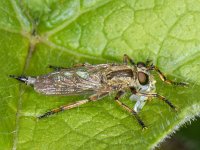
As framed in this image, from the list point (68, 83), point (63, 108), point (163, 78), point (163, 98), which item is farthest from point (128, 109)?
point (68, 83)

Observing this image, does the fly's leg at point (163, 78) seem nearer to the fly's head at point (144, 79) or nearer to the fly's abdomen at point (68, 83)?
the fly's head at point (144, 79)

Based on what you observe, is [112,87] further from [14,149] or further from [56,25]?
[14,149]

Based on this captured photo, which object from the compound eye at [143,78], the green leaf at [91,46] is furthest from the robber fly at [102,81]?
the green leaf at [91,46]

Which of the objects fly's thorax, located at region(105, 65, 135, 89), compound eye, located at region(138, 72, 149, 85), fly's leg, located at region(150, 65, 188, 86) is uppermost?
fly's thorax, located at region(105, 65, 135, 89)

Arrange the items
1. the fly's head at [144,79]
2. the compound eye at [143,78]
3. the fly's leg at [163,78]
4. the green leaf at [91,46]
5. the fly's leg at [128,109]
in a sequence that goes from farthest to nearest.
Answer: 1. the compound eye at [143,78]
2. the fly's head at [144,79]
3. the fly's leg at [163,78]
4. the green leaf at [91,46]
5. the fly's leg at [128,109]

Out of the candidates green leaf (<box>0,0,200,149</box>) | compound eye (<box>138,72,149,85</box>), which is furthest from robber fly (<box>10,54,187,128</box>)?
green leaf (<box>0,0,200,149</box>)

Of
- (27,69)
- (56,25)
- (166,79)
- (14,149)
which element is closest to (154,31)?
(166,79)

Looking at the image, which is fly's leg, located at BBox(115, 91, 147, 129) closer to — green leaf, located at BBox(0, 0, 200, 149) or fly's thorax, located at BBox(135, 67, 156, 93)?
green leaf, located at BBox(0, 0, 200, 149)

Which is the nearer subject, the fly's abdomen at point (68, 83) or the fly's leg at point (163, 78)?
the fly's leg at point (163, 78)

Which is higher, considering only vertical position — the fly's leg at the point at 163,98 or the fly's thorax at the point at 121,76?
the fly's thorax at the point at 121,76
